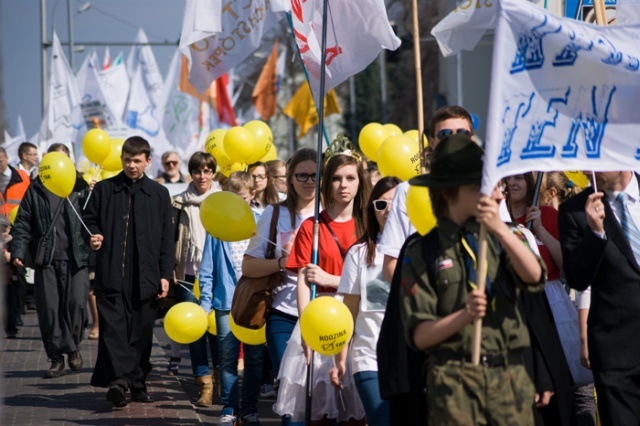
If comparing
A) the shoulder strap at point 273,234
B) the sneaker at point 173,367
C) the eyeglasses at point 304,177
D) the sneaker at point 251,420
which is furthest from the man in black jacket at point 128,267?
the eyeglasses at point 304,177

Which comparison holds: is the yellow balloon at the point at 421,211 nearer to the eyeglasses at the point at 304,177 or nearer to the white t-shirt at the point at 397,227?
the white t-shirt at the point at 397,227

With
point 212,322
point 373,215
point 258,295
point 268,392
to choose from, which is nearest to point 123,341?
point 212,322

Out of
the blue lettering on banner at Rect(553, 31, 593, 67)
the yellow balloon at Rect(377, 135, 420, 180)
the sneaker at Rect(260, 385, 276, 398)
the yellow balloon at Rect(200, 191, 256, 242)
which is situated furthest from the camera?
the sneaker at Rect(260, 385, 276, 398)

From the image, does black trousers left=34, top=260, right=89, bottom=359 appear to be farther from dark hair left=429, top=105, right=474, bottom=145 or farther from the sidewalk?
dark hair left=429, top=105, right=474, bottom=145

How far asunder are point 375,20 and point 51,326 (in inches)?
210

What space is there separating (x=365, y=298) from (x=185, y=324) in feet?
10.4

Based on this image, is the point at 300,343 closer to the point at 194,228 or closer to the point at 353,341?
the point at 353,341

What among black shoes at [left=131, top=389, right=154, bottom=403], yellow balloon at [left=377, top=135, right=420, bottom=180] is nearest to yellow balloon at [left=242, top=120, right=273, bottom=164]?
black shoes at [left=131, top=389, right=154, bottom=403]

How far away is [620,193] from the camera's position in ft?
18.8

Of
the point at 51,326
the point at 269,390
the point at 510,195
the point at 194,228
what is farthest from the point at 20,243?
the point at 510,195

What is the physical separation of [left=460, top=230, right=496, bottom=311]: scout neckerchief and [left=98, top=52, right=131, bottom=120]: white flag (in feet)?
85.4

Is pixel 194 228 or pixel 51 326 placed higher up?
pixel 194 228

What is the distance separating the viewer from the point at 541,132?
197 inches

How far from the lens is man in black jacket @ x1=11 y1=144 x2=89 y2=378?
11.8 meters
